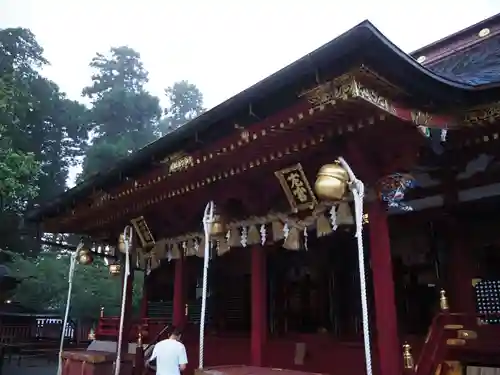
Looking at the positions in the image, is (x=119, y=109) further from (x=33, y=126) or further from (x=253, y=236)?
(x=253, y=236)

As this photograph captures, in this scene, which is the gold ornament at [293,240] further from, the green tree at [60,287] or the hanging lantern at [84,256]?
the green tree at [60,287]

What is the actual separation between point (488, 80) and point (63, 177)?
25810 millimetres

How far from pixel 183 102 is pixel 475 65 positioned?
3649 cm

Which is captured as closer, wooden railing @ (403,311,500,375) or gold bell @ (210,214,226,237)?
wooden railing @ (403,311,500,375)

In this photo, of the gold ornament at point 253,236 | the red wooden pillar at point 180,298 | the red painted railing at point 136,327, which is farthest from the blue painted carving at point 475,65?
the red painted railing at point 136,327

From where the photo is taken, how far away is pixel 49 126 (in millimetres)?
26734

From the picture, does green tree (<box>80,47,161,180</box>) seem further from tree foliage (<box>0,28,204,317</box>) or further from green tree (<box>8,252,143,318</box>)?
green tree (<box>8,252,143,318</box>)

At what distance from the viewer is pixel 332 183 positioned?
479 centimetres

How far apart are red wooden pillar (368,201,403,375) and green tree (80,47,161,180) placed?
2411 cm

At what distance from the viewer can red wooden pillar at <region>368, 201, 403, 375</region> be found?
16.4 feet

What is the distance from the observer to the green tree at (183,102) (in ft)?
135

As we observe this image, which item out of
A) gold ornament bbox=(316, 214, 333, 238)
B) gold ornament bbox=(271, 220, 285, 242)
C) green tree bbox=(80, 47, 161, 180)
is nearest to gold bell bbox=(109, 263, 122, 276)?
gold ornament bbox=(271, 220, 285, 242)

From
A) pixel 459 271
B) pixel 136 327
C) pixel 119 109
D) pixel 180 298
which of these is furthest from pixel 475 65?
pixel 119 109

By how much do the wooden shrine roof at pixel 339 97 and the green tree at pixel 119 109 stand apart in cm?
2250
